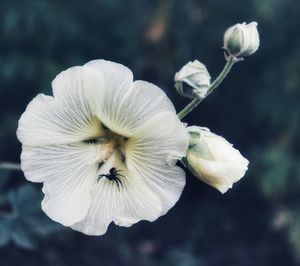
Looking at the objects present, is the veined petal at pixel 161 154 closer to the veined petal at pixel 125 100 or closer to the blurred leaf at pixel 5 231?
the veined petal at pixel 125 100

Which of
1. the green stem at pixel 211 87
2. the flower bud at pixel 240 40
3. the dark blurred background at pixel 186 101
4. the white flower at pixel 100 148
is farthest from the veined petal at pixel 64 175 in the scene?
the dark blurred background at pixel 186 101

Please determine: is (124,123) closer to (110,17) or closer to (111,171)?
(111,171)

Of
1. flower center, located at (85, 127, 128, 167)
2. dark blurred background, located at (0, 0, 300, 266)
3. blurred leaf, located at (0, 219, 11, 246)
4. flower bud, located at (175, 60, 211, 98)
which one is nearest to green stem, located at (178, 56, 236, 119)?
flower bud, located at (175, 60, 211, 98)

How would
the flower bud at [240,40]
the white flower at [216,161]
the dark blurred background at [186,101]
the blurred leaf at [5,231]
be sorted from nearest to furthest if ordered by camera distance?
the white flower at [216,161], the flower bud at [240,40], the blurred leaf at [5,231], the dark blurred background at [186,101]

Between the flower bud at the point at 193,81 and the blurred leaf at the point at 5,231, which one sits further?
the blurred leaf at the point at 5,231

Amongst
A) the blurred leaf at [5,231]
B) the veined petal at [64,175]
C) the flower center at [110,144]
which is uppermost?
the flower center at [110,144]

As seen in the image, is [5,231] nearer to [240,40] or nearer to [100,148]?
[100,148]

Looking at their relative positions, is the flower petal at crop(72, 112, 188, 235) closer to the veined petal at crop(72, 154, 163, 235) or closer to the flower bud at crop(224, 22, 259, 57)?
the veined petal at crop(72, 154, 163, 235)
